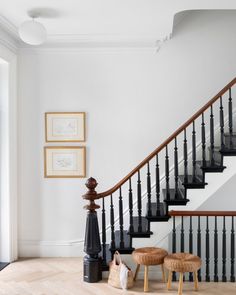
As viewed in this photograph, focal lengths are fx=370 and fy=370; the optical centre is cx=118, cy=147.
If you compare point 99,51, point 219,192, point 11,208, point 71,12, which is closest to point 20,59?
point 99,51

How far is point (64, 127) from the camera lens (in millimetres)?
5273

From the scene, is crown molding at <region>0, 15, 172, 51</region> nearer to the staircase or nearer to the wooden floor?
the staircase

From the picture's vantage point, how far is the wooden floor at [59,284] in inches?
155

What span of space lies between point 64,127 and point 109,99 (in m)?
0.76

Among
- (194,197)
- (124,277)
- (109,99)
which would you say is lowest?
(124,277)

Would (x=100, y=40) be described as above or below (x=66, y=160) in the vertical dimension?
above

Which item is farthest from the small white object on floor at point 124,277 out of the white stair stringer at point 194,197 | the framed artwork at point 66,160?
the framed artwork at point 66,160

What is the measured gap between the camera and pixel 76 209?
532cm

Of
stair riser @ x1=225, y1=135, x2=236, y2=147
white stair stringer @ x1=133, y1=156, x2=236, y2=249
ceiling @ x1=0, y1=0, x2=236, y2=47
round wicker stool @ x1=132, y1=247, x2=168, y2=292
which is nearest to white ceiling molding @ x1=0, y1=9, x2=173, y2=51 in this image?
ceiling @ x1=0, y1=0, x2=236, y2=47

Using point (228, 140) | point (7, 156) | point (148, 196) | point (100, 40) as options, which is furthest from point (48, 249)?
point (100, 40)

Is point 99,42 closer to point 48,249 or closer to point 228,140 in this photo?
point 228,140

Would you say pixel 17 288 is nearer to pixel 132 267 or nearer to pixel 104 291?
A: pixel 104 291

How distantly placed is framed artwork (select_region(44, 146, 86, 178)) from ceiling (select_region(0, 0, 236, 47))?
1514mm

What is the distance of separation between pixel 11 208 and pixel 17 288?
1256 mm
